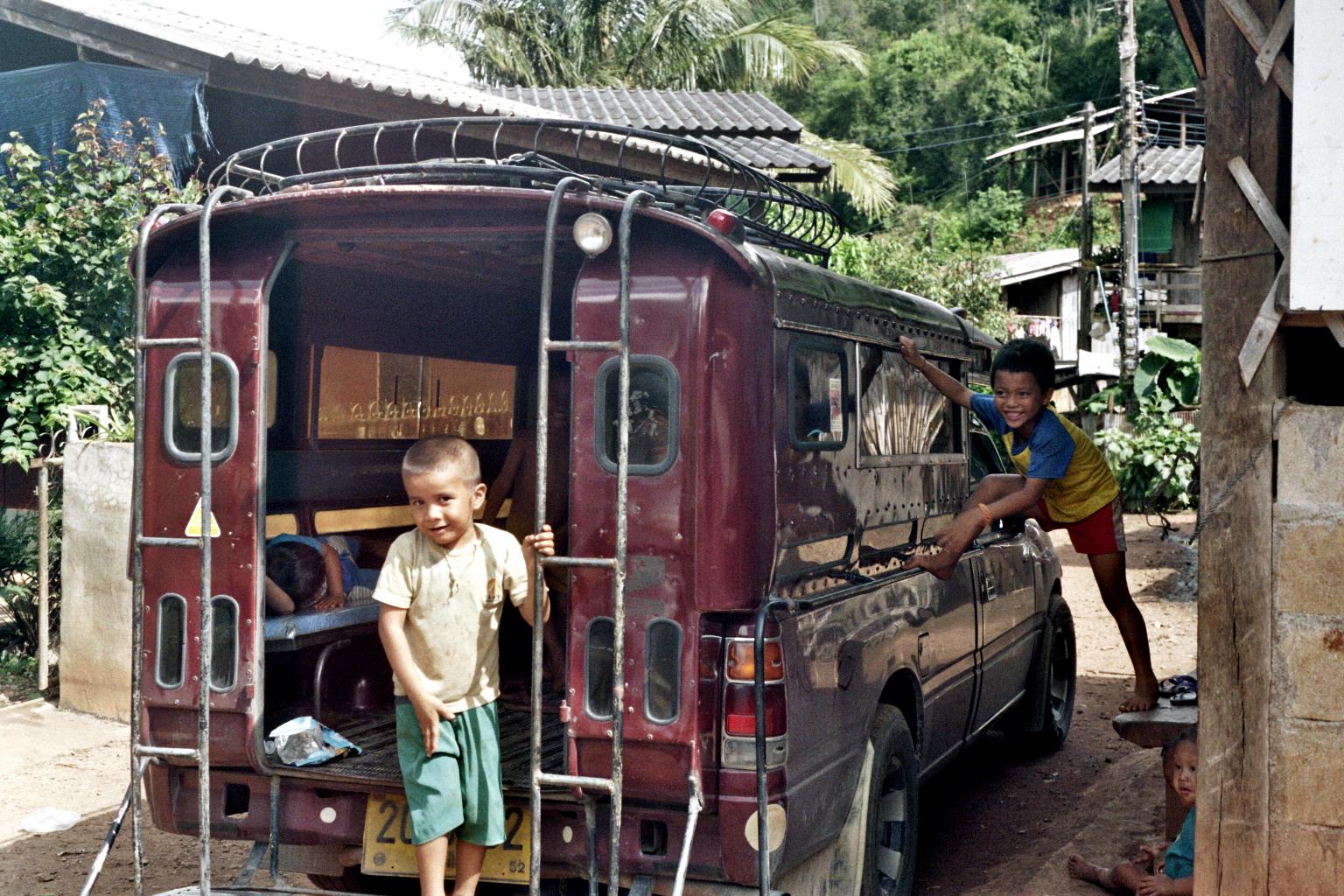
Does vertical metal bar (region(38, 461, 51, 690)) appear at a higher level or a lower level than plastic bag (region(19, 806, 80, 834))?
higher

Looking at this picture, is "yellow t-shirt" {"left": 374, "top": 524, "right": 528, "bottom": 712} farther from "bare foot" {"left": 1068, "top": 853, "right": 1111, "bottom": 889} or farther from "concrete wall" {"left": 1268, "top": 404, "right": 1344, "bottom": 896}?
"bare foot" {"left": 1068, "top": 853, "right": 1111, "bottom": 889}

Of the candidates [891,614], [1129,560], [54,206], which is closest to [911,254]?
[1129,560]

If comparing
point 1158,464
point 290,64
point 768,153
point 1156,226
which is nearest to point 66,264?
point 290,64

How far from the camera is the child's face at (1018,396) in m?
5.46

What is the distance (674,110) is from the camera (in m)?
13.2

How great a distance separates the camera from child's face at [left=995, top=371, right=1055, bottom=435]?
5.46m

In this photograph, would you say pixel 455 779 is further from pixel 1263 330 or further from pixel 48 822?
pixel 48 822

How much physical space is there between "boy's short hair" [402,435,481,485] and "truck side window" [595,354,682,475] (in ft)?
1.35

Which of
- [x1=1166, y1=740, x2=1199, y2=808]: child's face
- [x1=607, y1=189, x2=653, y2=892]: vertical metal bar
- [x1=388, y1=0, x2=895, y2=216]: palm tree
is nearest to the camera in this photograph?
[x1=607, y1=189, x2=653, y2=892]: vertical metal bar

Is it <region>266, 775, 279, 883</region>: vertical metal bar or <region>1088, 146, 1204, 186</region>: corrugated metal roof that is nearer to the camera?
<region>266, 775, 279, 883</region>: vertical metal bar

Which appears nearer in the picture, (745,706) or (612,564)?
(612,564)

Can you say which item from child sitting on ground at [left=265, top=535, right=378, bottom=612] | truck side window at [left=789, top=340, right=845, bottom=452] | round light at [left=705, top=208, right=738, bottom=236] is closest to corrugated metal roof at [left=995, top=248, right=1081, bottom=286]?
child sitting on ground at [left=265, top=535, right=378, bottom=612]

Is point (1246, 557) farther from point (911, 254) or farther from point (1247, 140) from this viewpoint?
point (911, 254)

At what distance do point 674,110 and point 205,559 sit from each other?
33.5ft
